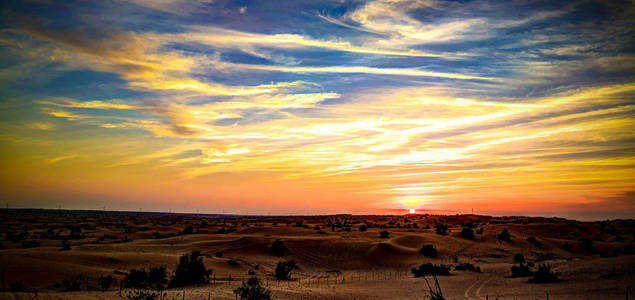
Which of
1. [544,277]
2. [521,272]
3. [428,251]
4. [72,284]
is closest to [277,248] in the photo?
[428,251]

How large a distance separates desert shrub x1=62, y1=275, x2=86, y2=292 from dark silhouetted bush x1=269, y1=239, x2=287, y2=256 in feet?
69.0

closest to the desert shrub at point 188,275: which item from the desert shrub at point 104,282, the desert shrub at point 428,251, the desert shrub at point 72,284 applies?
the desert shrub at point 104,282

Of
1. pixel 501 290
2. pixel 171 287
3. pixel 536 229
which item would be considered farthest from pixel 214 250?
pixel 536 229

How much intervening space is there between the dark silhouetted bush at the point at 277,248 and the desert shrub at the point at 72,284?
21.0 meters

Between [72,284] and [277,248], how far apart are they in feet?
74.6

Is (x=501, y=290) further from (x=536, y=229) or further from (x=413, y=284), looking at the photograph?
(x=536, y=229)

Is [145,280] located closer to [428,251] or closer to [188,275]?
[188,275]

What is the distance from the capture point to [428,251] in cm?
4238

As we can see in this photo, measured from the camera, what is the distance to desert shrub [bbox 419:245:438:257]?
42.1m

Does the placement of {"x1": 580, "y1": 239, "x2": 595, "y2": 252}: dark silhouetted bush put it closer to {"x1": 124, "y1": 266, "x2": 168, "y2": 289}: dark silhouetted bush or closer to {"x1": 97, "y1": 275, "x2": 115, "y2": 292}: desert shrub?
{"x1": 124, "y1": 266, "x2": 168, "y2": 289}: dark silhouetted bush

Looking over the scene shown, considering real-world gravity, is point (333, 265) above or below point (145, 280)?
below

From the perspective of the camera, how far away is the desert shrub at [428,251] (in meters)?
42.1

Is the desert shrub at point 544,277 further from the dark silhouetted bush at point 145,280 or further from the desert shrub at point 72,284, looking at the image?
the desert shrub at point 72,284

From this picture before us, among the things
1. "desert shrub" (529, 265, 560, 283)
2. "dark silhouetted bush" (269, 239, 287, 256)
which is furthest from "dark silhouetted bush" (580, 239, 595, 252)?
"dark silhouetted bush" (269, 239, 287, 256)
